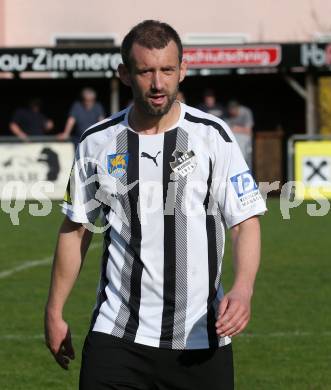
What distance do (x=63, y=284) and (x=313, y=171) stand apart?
19.1 metres

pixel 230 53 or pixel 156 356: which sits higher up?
pixel 230 53

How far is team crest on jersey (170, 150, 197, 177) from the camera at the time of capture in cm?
477

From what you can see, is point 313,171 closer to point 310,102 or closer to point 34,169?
point 310,102

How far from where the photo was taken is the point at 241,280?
462 cm

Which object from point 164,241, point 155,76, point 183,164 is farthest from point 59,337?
point 155,76

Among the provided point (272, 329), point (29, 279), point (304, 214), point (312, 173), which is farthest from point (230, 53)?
point (272, 329)

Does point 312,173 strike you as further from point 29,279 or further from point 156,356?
point 156,356

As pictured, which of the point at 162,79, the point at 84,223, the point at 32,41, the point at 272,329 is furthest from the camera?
the point at 32,41

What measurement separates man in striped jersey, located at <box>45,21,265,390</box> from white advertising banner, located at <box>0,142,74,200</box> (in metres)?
18.7

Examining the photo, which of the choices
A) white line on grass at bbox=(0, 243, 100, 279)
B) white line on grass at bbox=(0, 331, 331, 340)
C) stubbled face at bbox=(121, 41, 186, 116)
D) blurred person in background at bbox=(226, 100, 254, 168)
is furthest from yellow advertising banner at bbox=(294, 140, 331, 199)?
stubbled face at bbox=(121, 41, 186, 116)

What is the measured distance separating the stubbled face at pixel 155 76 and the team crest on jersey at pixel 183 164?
185mm

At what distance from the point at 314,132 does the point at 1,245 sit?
45.3 ft

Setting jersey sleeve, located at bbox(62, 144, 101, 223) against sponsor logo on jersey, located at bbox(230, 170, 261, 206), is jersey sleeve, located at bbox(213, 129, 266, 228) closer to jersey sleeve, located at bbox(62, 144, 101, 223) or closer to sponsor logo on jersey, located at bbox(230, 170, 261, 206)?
sponsor logo on jersey, located at bbox(230, 170, 261, 206)

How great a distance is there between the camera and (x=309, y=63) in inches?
1085
